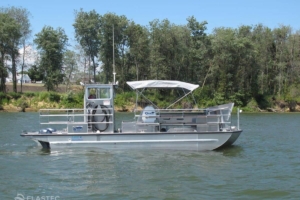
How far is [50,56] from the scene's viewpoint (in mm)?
63812

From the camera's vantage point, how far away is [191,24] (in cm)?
6869

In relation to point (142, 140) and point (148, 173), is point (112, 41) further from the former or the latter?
point (148, 173)

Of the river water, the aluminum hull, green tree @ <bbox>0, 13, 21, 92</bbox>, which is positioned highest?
green tree @ <bbox>0, 13, 21, 92</bbox>

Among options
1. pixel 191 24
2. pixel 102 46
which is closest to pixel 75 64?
pixel 102 46

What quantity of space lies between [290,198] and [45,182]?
7666mm

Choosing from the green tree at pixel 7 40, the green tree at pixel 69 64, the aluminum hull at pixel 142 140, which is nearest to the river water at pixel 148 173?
the aluminum hull at pixel 142 140

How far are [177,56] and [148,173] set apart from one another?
166 ft

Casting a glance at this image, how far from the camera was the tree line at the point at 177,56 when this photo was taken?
6288 cm

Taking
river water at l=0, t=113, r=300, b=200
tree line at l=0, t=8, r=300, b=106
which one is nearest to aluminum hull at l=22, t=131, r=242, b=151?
river water at l=0, t=113, r=300, b=200

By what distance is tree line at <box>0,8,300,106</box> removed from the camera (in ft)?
206

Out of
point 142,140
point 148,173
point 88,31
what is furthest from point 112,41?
point 148,173

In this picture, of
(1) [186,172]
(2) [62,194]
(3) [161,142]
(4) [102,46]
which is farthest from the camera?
(4) [102,46]

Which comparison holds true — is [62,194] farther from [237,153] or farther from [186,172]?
[237,153]

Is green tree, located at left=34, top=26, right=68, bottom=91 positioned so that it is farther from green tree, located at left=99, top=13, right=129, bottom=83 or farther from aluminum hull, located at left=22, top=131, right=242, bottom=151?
aluminum hull, located at left=22, top=131, right=242, bottom=151
